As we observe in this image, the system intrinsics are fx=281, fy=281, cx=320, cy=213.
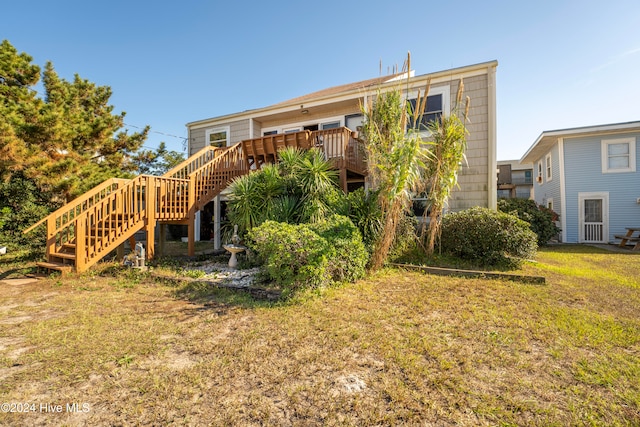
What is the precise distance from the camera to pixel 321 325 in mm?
3250

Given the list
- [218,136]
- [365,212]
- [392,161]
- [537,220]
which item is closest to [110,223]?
[365,212]

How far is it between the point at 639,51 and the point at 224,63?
1481 cm

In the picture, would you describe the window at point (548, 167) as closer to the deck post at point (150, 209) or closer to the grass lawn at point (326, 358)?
the grass lawn at point (326, 358)

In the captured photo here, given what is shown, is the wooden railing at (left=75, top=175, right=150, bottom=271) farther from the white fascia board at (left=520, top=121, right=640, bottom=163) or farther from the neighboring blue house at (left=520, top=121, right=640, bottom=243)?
the neighboring blue house at (left=520, top=121, right=640, bottom=243)

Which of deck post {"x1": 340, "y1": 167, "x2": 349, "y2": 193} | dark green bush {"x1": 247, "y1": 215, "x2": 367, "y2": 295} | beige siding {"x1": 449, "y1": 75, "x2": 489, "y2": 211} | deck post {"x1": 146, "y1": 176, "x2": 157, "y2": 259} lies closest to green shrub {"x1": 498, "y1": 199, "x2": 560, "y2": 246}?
beige siding {"x1": 449, "y1": 75, "x2": 489, "y2": 211}

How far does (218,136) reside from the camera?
13336 mm

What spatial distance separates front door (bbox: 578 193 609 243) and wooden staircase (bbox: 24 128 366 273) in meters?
10.8

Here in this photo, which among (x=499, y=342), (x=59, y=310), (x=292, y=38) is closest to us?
(x=499, y=342)

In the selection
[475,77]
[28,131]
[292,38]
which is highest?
[292,38]

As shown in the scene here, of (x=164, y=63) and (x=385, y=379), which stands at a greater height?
(x=164, y=63)

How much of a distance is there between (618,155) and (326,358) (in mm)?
15963

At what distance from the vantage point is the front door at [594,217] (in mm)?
11820

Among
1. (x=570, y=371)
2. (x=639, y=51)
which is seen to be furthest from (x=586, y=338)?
(x=639, y=51)

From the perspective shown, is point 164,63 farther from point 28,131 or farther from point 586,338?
point 586,338
